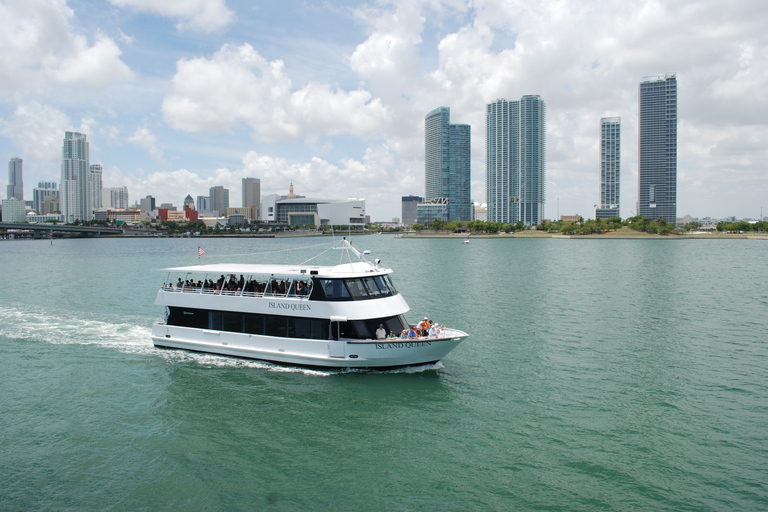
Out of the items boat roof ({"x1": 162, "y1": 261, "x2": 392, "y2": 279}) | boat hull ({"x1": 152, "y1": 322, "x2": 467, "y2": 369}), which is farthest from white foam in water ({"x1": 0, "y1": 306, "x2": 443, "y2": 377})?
boat roof ({"x1": 162, "y1": 261, "x2": 392, "y2": 279})

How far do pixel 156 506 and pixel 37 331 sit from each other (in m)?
23.4

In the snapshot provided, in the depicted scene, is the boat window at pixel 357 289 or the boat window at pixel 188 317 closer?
the boat window at pixel 357 289

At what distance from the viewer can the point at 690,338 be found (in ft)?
89.9

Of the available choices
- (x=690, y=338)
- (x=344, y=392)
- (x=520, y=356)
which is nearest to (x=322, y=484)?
(x=344, y=392)

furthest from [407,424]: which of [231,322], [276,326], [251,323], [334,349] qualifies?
[231,322]

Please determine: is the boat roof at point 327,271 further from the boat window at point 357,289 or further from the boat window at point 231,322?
the boat window at point 231,322

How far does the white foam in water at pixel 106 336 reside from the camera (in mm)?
21719

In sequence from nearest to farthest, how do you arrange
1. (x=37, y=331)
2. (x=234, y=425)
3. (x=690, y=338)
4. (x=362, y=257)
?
(x=234, y=425), (x=362, y=257), (x=690, y=338), (x=37, y=331)

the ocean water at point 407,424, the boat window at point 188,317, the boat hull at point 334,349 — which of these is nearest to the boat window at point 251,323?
the boat window at point 188,317

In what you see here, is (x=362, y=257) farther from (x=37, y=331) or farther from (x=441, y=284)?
(x=441, y=284)

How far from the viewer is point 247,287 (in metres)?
23.5

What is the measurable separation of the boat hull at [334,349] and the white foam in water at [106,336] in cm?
32

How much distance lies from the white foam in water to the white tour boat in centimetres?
37

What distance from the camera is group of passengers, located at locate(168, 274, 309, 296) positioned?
2222 cm
